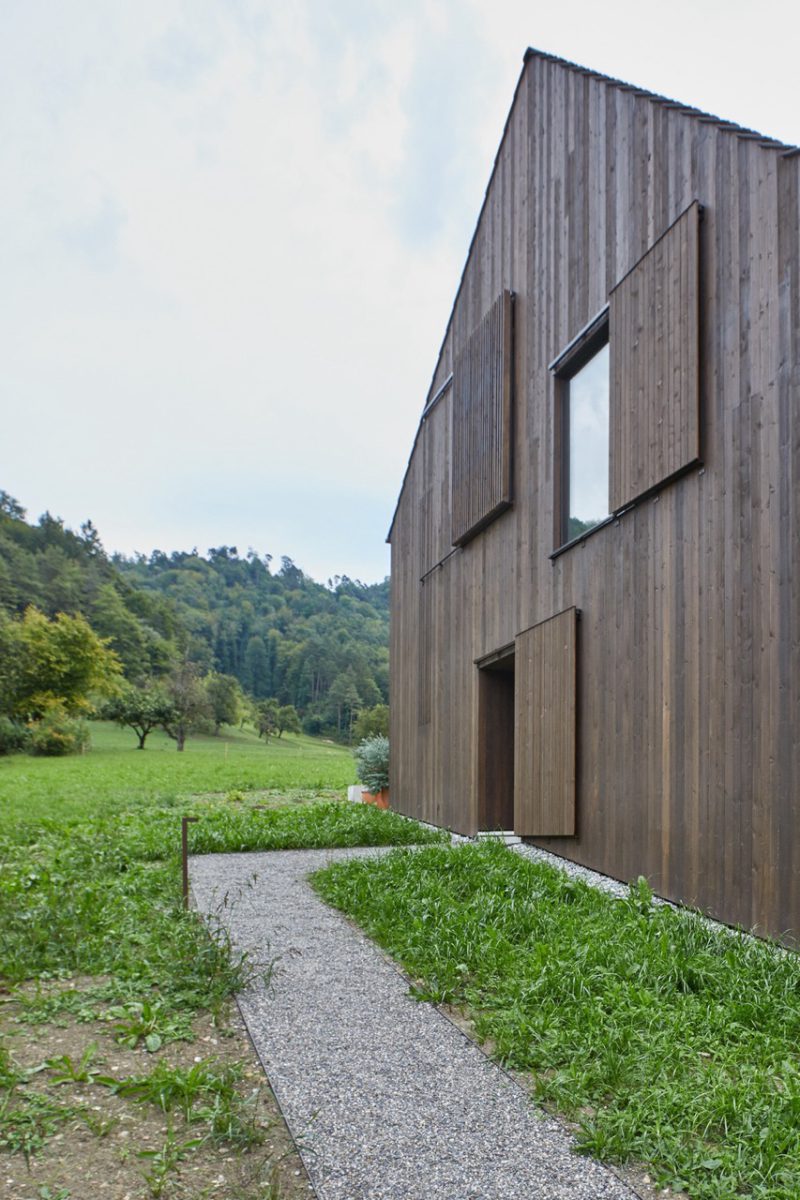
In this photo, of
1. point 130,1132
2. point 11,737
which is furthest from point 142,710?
point 130,1132

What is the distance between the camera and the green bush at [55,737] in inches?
1187

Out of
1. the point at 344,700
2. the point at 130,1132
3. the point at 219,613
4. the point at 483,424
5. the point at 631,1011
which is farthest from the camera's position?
the point at 219,613

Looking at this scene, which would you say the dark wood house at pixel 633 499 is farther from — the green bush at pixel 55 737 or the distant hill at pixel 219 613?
the distant hill at pixel 219 613

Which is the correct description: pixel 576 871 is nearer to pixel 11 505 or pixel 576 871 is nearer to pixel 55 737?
pixel 55 737

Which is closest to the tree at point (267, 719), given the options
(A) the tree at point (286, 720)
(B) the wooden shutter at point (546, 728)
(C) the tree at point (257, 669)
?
(A) the tree at point (286, 720)

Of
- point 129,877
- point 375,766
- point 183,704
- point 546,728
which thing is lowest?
point 129,877

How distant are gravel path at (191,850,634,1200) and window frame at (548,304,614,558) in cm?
409

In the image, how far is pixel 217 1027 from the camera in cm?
362

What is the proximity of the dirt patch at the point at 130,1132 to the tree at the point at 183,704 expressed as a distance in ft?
116

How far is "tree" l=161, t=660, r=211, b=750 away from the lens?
38.3 meters

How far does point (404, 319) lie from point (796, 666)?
28.0m

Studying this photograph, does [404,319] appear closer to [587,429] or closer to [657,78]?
[657,78]

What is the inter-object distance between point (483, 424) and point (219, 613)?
63155 millimetres

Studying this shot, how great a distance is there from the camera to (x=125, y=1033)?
3520mm
